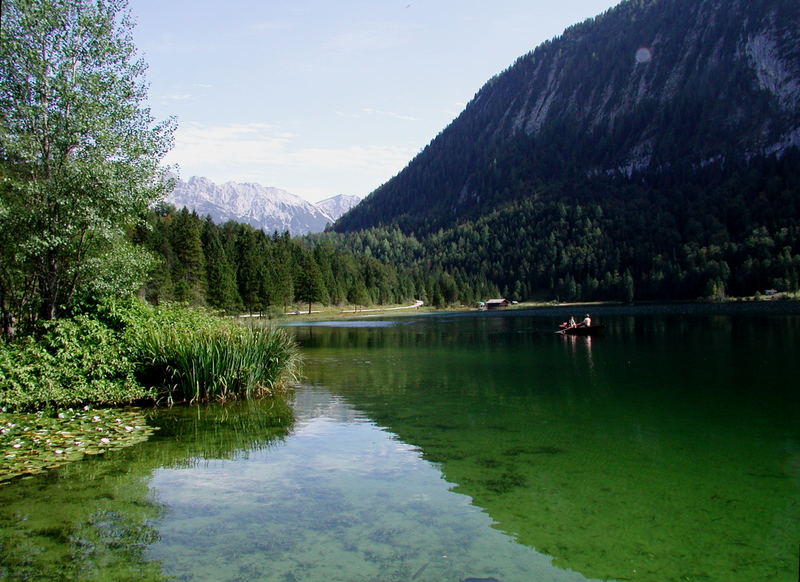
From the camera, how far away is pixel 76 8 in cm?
2120

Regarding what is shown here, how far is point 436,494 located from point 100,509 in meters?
6.08

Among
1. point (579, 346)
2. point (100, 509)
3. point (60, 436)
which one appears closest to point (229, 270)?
point (579, 346)

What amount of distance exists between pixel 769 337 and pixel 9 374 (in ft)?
161

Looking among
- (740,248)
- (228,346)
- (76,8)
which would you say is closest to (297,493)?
(228,346)

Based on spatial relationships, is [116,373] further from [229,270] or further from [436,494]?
[229,270]

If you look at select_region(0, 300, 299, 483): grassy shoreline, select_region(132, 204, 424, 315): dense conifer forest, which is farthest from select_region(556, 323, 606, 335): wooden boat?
select_region(132, 204, 424, 315): dense conifer forest

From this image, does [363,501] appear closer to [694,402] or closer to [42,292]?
[694,402]

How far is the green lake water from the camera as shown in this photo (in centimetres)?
861

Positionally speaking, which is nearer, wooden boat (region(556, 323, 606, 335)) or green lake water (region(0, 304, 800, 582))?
green lake water (region(0, 304, 800, 582))

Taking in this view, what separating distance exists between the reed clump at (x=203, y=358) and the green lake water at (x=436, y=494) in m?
1.17

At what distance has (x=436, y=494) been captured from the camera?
11.7m

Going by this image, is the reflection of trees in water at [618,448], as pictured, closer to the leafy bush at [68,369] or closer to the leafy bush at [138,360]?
the leafy bush at [138,360]

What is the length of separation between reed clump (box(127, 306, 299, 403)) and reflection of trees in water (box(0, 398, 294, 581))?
4002mm

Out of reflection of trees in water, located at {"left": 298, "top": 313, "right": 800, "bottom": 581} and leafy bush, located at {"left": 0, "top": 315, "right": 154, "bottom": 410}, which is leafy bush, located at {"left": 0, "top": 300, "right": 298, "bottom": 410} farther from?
reflection of trees in water, located at {"left": 298, "top": 313, "right": 800, "bottom": 581}
